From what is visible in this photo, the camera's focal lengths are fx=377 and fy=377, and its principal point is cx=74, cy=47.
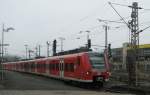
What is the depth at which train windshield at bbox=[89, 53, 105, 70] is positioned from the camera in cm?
3091

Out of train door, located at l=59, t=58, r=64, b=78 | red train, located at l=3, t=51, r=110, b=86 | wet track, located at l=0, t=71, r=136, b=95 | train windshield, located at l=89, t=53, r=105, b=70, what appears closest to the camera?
wet track, located at l=0, t=71, r=136, b=95

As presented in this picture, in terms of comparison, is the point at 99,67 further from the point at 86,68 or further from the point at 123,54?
the point at 123,54

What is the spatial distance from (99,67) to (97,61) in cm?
54

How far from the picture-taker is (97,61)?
31188 mm

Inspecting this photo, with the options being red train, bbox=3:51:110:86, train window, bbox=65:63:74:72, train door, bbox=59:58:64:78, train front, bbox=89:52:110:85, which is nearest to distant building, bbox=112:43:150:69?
train door, bbox=59:58:64:78

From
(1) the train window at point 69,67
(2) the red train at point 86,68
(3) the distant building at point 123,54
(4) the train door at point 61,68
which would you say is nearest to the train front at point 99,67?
(2) the red train at point 86,68

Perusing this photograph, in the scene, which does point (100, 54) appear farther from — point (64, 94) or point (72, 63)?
point (64, 94)

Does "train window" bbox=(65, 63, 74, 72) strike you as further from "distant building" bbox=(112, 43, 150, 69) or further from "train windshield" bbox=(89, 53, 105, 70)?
"distant building" bbox=(112, 43, 150, 69)

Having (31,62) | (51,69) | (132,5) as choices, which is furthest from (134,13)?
(31,62)

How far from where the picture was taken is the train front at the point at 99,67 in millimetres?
30406

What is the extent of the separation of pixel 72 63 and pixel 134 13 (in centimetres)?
721

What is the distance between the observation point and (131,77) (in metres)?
32.2

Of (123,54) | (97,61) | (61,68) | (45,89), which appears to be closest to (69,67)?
(61,68)

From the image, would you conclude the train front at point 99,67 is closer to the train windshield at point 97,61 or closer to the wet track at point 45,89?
the train windshield at point 97,61
